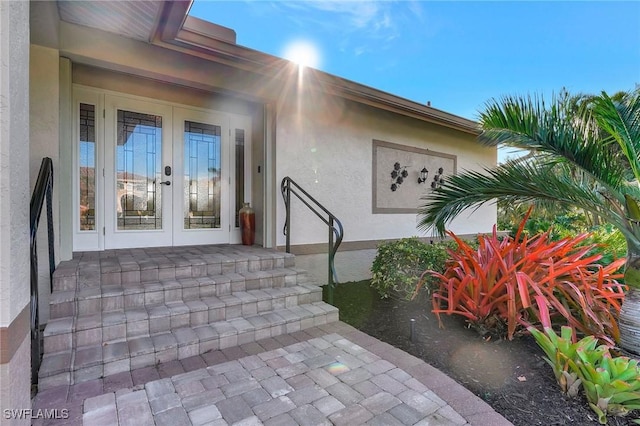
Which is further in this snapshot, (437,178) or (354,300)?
(437,178)

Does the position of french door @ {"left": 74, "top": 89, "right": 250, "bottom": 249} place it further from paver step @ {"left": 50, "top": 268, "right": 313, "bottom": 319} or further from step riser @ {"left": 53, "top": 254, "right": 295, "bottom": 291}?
paver step @ {"left": 50, "top": 268, "right": 313, "bottom": 319}

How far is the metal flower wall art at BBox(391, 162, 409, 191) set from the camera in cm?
604

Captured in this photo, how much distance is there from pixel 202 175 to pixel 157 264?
1.80 m

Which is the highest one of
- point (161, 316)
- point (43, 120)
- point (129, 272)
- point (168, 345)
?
point (43, 120)

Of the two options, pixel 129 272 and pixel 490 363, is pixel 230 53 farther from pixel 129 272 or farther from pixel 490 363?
pixel 490 363

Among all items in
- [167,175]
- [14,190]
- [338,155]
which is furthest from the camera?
[338,155]

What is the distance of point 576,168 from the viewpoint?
3.10m

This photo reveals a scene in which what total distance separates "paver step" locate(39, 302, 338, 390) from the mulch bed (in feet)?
2.38

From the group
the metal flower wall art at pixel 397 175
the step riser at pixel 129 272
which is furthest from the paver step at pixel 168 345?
the metal flower wall art at pixel 397 175

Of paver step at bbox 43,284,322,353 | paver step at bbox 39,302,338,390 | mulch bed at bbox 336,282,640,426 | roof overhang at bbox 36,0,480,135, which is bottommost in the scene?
mulch bed at bbox 336,282,640,426

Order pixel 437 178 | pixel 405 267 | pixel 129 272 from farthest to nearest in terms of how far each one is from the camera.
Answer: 1. pixel 437 178
2. pixel 405 267
3. pixel 129 272

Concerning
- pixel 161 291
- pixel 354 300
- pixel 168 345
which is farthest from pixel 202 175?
pixel 354 300

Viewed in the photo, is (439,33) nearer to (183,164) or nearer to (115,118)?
(183,164)

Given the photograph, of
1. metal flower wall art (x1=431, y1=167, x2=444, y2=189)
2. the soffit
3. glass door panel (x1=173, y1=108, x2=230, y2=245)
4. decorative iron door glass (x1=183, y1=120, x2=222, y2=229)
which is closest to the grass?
glass door panel (x1=173, y1=108, x2=230, y2=245)
